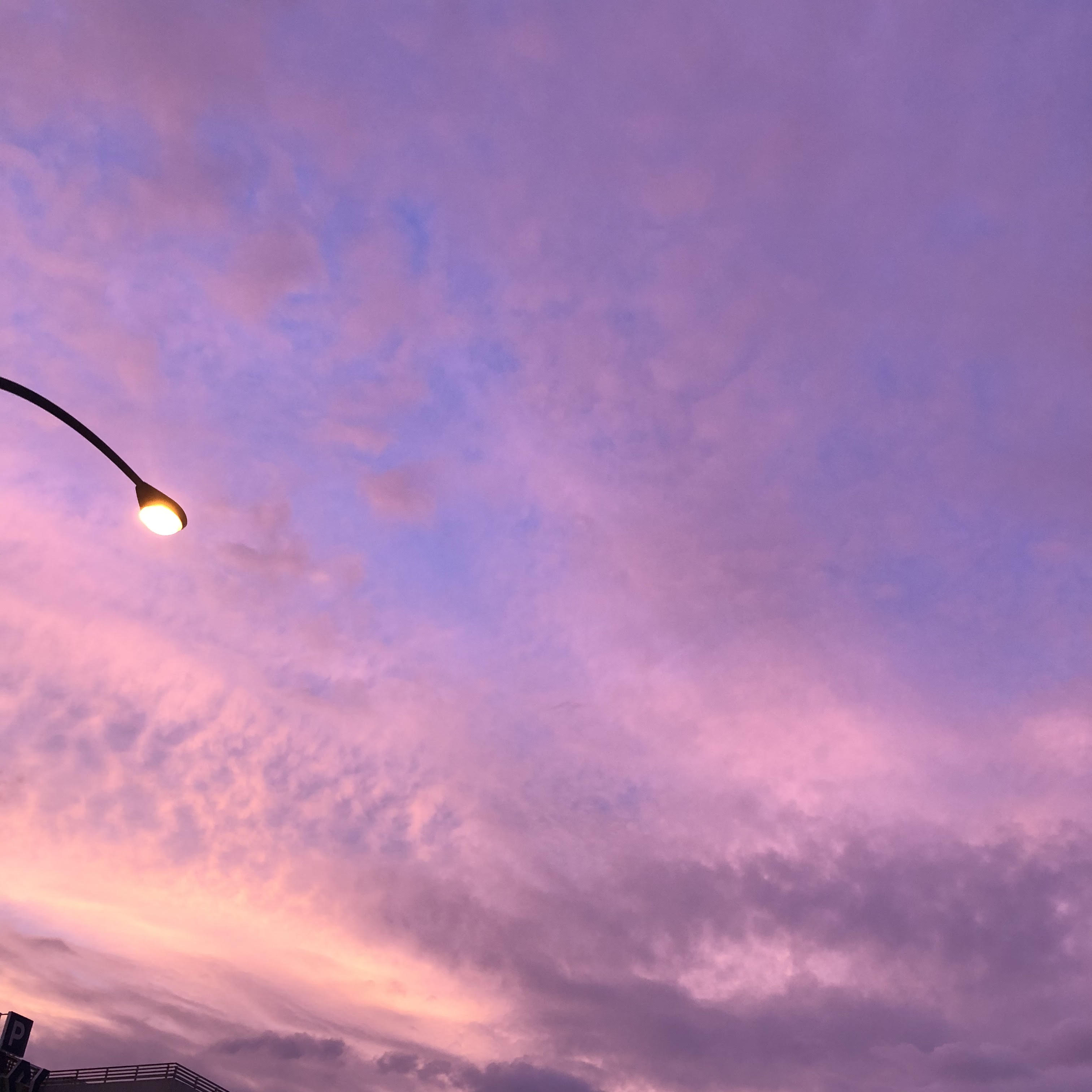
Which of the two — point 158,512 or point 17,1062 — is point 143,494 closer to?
point 158,512

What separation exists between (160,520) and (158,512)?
127 mm

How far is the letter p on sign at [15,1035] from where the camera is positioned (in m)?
40.0

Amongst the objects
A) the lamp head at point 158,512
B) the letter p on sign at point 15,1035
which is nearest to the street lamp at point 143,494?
the lamp head at point 158,512

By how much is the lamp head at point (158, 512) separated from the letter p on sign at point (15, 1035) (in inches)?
1634

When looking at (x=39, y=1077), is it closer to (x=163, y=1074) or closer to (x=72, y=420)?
(x=163, y=1074)

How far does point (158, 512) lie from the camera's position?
31.5 feet

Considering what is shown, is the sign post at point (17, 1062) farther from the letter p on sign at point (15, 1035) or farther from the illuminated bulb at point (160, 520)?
the illuminated bulb at point (160, 520)

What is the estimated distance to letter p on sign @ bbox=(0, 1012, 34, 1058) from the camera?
40.0 m

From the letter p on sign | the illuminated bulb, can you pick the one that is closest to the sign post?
the letter p on sign

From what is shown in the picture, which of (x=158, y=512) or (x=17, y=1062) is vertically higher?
(x=158, y=512)

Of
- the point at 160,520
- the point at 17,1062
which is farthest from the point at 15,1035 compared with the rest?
the point at 160,520

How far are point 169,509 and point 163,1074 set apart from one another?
45.9 metres

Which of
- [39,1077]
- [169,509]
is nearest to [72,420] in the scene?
[169,509]

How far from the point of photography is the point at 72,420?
9.06m
